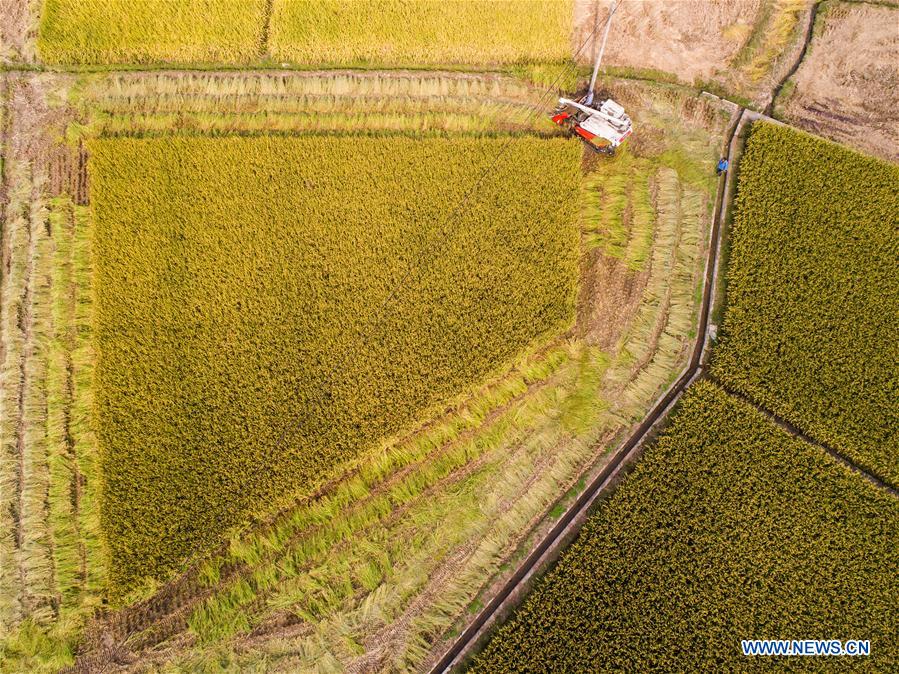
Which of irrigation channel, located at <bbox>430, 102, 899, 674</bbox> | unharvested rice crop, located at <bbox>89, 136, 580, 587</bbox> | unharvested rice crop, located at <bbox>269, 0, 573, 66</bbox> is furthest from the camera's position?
unharvested rice crop, located at <bbox>269, 0, 573, 66</bbox>

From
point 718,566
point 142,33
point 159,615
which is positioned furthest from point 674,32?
point 159,615

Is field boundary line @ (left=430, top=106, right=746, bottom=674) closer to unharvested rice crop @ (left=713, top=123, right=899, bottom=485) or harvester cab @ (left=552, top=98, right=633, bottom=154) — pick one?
unharvested rice crop @ (left=713, top=123, right=899, bottom=485)

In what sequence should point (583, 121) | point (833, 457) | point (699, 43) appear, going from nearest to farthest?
point (833, 457) → point (583, 121) → point (699, 43)

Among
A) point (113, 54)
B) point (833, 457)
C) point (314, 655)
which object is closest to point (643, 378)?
point (833, 457)

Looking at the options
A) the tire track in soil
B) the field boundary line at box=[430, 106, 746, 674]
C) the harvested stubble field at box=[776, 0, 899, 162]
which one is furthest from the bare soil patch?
the tire track in soil

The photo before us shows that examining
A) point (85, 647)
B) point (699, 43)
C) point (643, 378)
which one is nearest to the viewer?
point (85, 647)

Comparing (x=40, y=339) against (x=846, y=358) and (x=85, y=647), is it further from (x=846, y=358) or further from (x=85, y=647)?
(x=846, y=358)

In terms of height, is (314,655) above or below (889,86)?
below
